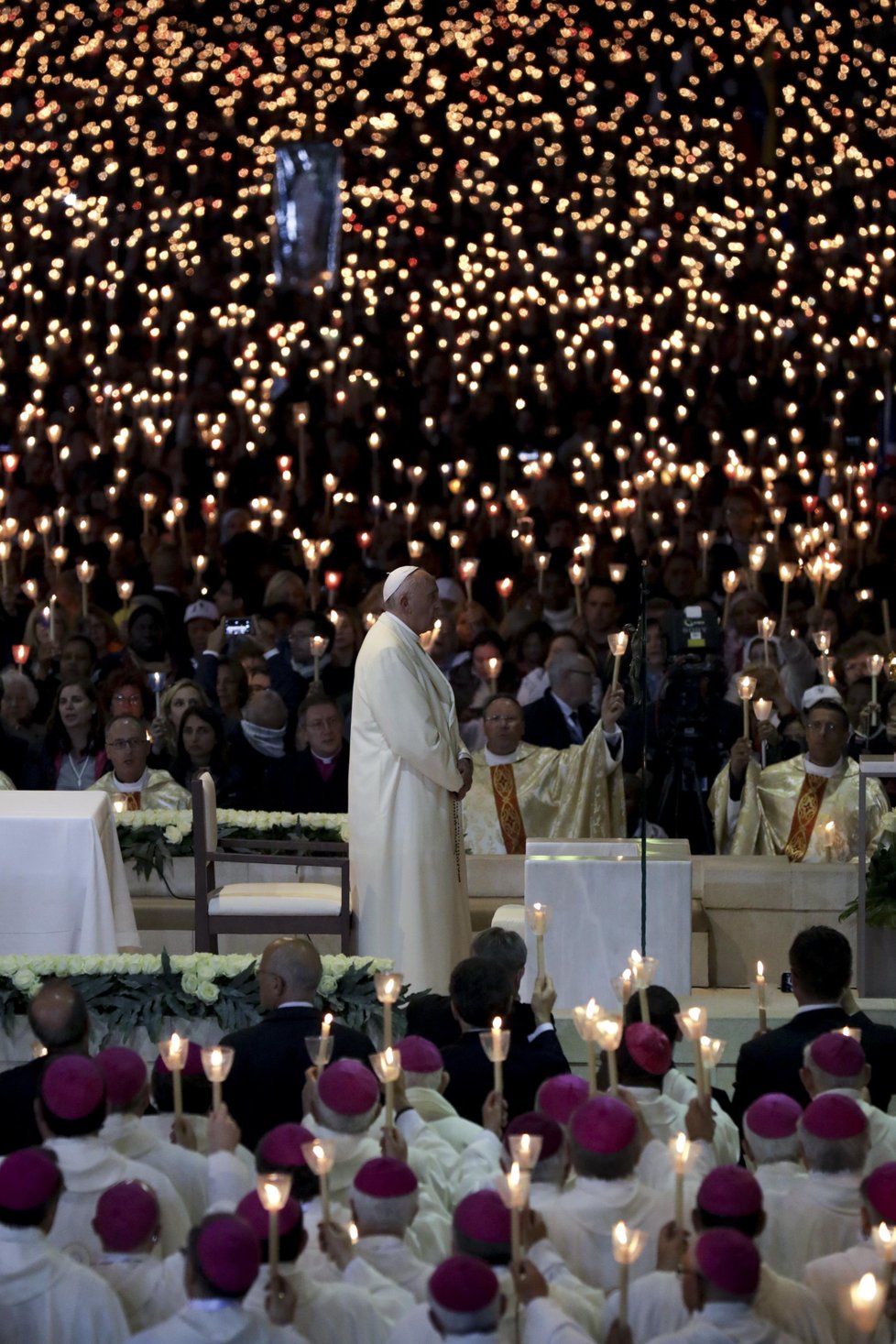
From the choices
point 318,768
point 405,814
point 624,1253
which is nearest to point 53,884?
point 405,814

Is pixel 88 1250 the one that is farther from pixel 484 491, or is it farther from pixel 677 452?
pixel 677 452

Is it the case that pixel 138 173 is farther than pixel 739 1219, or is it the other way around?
pixel 138 173

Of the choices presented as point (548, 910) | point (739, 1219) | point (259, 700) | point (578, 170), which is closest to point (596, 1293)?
point (739, 1219)

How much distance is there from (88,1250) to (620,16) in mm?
19610

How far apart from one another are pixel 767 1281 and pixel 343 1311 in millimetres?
918

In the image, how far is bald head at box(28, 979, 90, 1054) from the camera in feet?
21.6

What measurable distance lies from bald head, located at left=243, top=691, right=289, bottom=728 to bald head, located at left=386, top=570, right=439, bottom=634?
2.71m

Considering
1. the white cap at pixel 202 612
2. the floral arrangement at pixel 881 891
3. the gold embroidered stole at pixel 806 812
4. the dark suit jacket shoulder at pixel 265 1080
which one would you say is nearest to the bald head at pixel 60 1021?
the dark suit jacket shoulder at pixel 265 1080

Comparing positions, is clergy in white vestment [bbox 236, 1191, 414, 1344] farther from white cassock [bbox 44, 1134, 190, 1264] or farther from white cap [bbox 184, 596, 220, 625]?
white cap [bbox 184, 596, 220, 625]

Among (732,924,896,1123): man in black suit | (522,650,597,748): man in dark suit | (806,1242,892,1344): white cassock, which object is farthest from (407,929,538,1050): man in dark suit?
(522,650,597,748): man in dark suit

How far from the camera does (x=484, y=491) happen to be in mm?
17422

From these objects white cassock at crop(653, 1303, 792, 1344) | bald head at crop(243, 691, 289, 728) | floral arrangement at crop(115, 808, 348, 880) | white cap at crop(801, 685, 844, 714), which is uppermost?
white cap at crop(801, 685, 844, 714)

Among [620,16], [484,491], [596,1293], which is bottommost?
[596,1293]

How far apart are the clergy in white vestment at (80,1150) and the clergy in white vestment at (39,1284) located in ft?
1.48
